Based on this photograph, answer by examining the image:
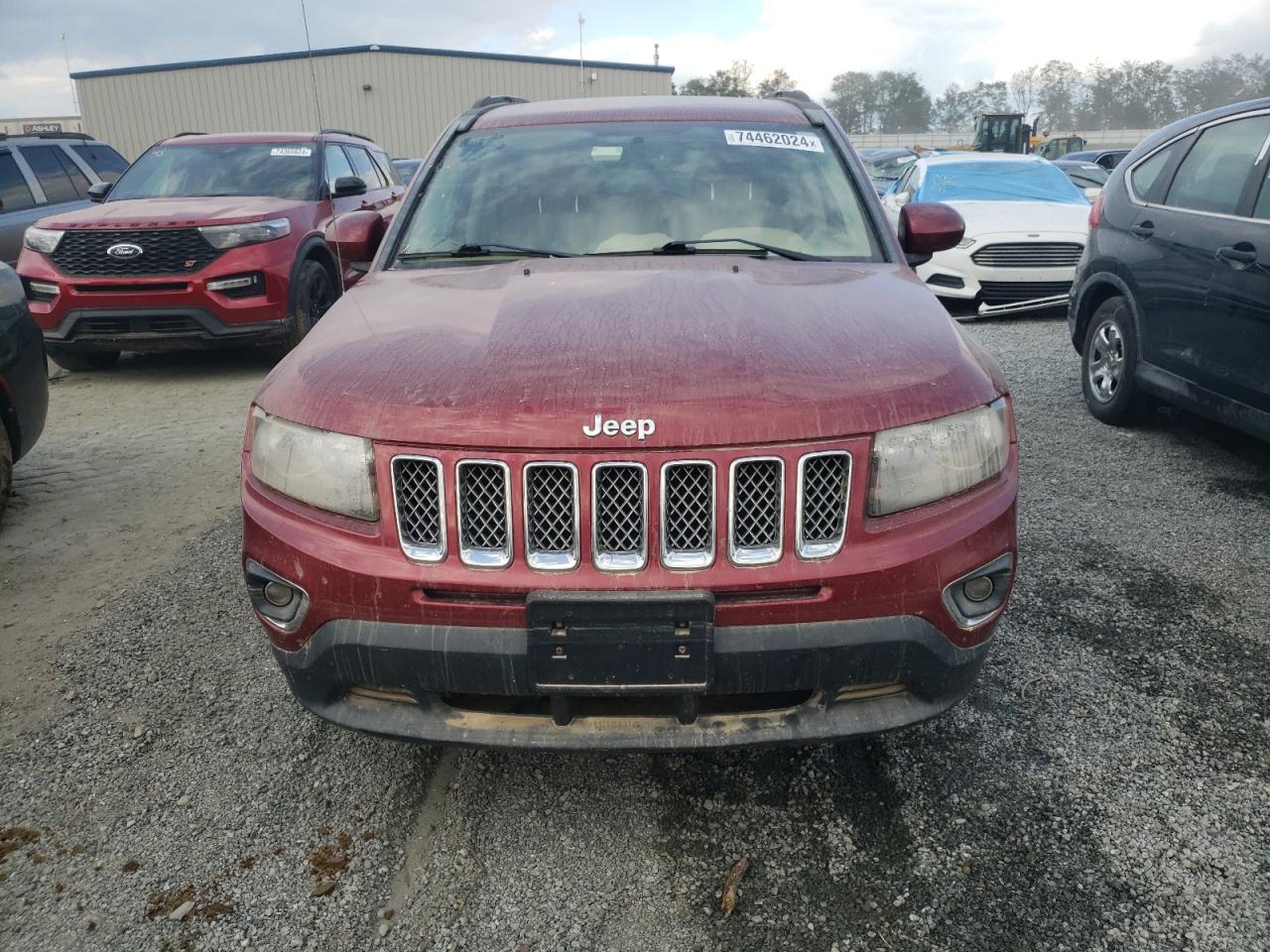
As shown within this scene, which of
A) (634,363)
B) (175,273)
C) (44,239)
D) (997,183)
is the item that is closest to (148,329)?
(175,273)

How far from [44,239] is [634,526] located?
7.01 metres

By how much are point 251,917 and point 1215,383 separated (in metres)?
4.64

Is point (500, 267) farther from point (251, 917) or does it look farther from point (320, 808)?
point (251, 917)

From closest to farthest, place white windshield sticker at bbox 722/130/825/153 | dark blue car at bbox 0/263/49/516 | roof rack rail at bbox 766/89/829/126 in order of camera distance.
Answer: white windshield sticker at bbox 722/130/825/153
roof rack rail at bbox 766/89/829/126
dark blue car at bbox 0/263/49/516

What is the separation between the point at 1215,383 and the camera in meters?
4.58

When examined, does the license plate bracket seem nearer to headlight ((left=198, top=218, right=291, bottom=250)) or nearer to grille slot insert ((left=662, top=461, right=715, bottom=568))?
grille slot insert ((left=662, top=461, right=715, bottom=568))

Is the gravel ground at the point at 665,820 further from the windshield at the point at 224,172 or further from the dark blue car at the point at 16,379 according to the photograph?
the windshield at the point at 224,172

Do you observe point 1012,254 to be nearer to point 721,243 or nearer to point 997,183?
point 997,183

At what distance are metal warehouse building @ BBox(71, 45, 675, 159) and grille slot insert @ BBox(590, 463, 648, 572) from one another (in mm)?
36011

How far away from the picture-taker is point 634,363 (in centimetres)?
208

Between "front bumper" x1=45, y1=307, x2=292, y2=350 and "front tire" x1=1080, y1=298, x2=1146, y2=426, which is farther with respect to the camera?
"front bumper" x1=45, y1=307, x2=292, y2=350

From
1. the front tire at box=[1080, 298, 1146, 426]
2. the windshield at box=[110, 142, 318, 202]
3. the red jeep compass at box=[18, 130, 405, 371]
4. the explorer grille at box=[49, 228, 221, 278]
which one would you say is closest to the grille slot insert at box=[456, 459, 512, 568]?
the front tire at box=[1080, 298, 1146, 426]

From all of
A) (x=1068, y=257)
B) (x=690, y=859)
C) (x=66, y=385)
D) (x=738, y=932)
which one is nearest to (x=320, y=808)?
(x=690, y=859)

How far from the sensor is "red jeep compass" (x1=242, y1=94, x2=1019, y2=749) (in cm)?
194
